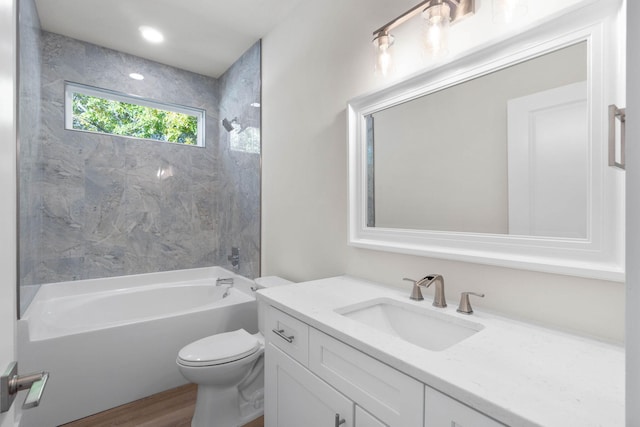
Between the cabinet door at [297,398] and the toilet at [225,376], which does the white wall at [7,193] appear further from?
the toilet at [225,376]

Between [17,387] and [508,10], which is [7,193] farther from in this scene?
[508,10]

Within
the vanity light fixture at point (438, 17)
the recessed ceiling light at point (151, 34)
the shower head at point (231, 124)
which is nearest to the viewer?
the vanity light fixture at point (438, 17)

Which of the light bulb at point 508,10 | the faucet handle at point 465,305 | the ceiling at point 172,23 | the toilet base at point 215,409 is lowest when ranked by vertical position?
the toilet base at point 215,409

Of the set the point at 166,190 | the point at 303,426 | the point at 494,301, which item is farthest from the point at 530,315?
the point at 166,190

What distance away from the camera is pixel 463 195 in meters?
1.24

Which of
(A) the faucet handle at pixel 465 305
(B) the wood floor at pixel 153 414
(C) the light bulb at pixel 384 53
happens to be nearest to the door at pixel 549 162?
(A) the faucet handle at pixel 465 305

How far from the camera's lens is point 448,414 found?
68cm

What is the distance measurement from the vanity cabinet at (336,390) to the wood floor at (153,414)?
792 mm

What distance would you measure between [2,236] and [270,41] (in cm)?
249

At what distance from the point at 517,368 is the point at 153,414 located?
2094mm

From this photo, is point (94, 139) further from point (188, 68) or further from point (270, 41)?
point (270, 41)

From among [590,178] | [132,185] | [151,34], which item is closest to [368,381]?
[590,178]

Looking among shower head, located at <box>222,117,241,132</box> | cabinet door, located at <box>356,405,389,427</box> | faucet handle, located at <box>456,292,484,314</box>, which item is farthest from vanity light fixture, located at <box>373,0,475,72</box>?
shower head, located at <box>222,117,241,132</box>

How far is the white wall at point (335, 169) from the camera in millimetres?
979
